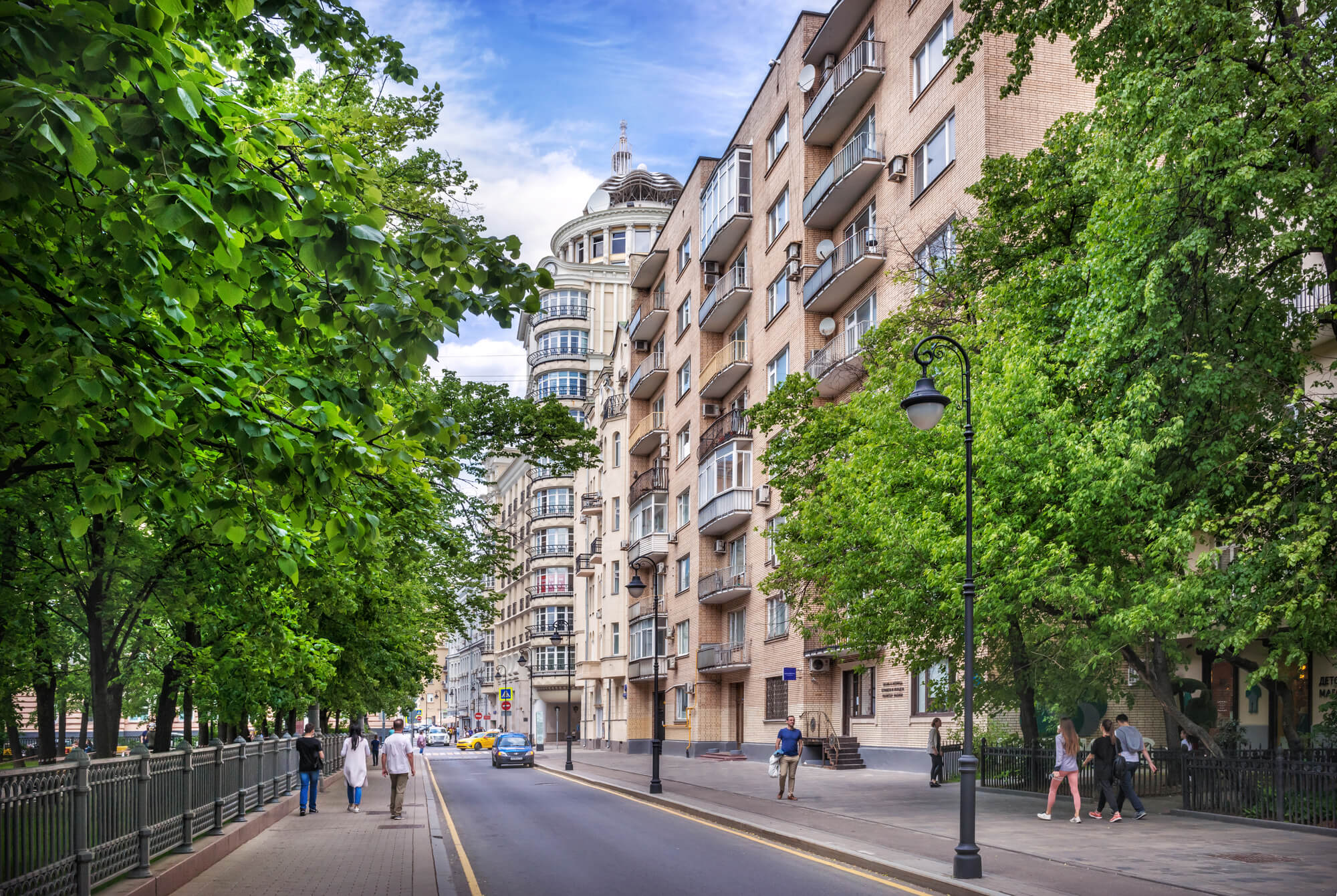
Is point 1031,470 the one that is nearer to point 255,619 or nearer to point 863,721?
point 255,619

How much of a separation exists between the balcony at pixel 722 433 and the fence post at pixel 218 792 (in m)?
31.8

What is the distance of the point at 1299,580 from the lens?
15867mm

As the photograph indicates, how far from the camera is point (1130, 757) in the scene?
20.5m

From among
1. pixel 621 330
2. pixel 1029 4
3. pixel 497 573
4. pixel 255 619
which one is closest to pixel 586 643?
pixel 621 330

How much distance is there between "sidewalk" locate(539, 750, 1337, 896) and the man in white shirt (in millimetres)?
5407

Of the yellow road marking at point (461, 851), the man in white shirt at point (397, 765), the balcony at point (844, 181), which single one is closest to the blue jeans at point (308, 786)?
the man in white shirt at point (397, 765)

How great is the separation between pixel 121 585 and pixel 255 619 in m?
2.11

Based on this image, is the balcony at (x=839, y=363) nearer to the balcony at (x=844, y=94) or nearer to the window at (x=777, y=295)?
the window at (x=777, y=295)

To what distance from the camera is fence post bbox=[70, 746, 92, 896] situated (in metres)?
9.66

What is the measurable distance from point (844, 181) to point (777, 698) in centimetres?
1955

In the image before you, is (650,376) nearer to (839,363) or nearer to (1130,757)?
(839,363)

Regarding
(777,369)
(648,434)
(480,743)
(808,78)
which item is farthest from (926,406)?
(480,743)

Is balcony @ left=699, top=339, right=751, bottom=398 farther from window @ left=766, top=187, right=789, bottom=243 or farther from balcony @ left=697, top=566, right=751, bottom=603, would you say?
balcony @ left=697, top=566, right=751, bottom=603

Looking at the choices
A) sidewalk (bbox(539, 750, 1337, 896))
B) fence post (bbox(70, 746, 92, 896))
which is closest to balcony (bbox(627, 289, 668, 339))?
sidewalk (bbox(539, 750, 1337, 896))
